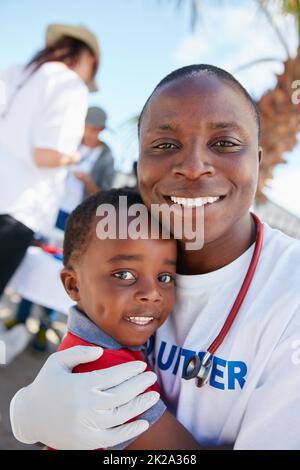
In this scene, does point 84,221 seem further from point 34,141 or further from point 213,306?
point 34,141

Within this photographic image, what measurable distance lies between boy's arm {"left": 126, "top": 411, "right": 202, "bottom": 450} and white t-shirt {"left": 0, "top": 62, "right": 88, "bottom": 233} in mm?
1523

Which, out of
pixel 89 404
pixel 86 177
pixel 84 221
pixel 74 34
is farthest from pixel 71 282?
pixel 86 177

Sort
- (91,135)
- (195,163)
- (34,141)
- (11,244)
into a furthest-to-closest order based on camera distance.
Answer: (91,135)
(11,244)
(34,141)
(195,163)

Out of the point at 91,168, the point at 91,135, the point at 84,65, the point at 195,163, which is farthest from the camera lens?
the point at 91,135

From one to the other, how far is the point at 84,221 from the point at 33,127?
1140 millimetres

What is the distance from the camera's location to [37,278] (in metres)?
2.66

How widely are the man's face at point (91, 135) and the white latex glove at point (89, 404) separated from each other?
268 centimetres

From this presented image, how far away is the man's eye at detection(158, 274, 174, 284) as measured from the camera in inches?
51.0

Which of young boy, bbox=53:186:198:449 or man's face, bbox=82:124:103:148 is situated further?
man's face, bbox=82:124:103:148

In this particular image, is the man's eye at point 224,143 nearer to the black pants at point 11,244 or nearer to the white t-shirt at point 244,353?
the white t-shirt at point 244,353

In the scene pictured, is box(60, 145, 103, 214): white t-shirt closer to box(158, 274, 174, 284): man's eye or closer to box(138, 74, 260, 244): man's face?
box(158, 274, 174, 284): man's eye

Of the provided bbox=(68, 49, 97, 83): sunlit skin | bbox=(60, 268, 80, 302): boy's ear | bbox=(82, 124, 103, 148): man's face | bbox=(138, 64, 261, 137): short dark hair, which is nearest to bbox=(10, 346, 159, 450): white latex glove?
bbox=(60, 268, 80, 302): boy's ear

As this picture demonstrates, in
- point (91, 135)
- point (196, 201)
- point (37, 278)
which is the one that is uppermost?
point (196, 201)
